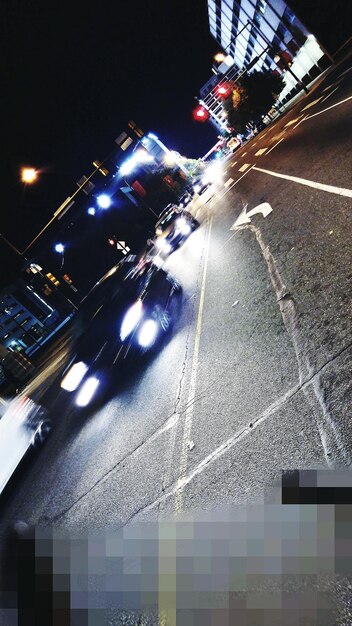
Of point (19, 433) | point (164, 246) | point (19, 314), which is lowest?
point (19, 433)

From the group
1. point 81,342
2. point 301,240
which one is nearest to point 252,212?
point 301,240

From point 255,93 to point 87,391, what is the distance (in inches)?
1838

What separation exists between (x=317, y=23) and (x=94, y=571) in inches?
1685

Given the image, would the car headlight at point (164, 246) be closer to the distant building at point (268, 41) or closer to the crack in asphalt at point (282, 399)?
the crack in asphalt at point (282, 399)

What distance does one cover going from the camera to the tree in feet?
129

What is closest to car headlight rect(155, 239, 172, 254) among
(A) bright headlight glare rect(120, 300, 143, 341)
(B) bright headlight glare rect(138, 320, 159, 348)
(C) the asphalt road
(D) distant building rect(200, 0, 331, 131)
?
(C) the asphalt road

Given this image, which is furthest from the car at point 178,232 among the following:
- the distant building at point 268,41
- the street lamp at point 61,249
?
the distant building at point 268,41

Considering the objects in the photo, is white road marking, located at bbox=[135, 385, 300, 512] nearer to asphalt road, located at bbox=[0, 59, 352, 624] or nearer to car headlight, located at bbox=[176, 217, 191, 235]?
asphalt road, located at bbox=[0, 59, 352, 624]

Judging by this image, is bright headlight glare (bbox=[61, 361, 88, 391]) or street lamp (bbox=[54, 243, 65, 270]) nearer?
bright headlight glare (bbox=[61, 361, 88, 391])

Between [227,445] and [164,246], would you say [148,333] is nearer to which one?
[227,445]

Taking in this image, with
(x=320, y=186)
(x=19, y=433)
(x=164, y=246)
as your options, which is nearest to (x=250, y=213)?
(x=320, y=186)

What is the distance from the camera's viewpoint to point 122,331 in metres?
6.15

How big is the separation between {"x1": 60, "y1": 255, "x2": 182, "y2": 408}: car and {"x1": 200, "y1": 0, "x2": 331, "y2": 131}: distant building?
1303 inches

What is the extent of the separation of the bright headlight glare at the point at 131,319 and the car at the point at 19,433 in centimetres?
367
